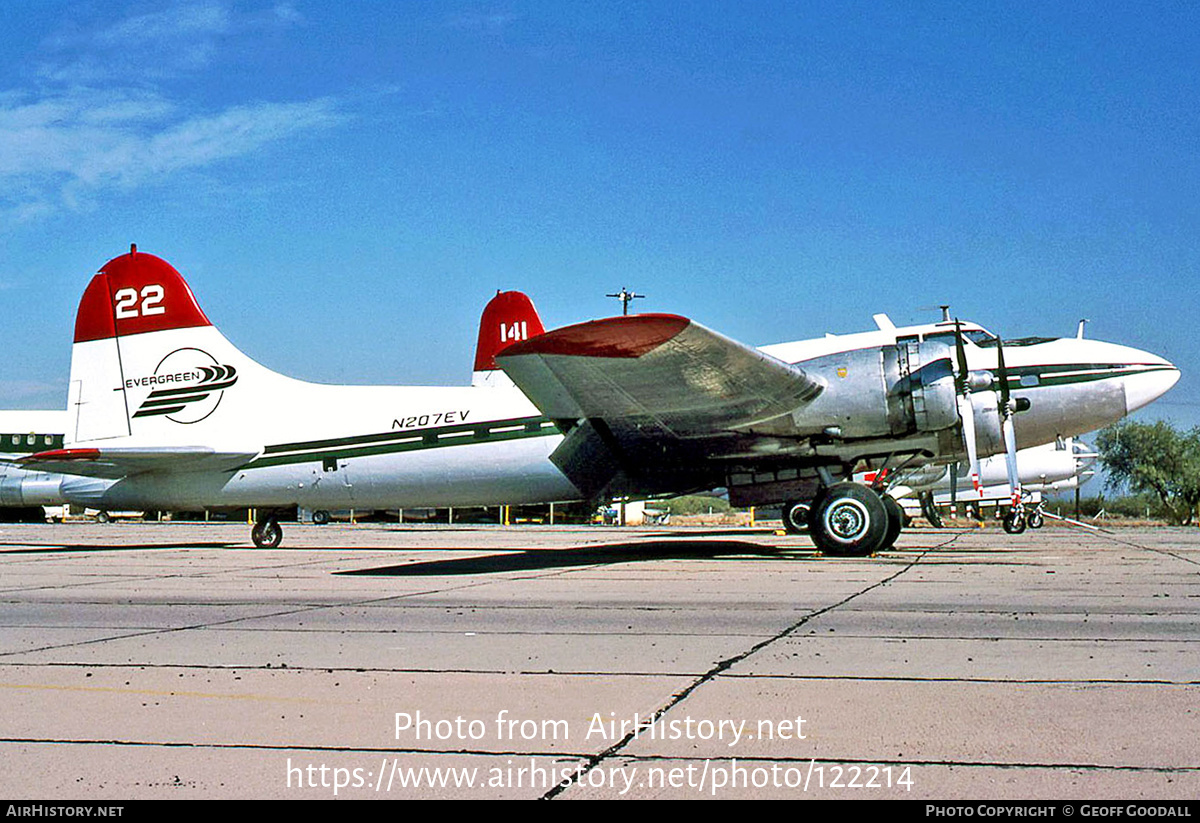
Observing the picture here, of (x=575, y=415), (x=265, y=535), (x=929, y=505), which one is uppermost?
(x=575, y=415)

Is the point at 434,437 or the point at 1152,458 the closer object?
the point at 434,437

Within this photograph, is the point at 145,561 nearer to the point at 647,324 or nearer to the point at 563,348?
the point at 563,348

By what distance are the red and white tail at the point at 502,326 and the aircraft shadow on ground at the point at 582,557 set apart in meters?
8.05

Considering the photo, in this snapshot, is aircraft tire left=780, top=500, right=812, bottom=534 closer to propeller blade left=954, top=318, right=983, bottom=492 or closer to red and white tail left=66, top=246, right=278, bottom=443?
propeller blade left=954, top=318, right=983, bottom=492

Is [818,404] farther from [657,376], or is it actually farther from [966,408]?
[657,376]

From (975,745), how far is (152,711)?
3.98 meters

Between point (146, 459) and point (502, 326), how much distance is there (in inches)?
468

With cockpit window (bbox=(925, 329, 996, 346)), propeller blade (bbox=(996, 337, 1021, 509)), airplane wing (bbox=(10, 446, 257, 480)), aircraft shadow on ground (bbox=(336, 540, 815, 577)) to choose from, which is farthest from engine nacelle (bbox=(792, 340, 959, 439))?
airplane wing (bbox=(10, 446, 257, 480))

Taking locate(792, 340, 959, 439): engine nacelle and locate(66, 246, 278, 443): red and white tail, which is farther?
locate(66, 246, 278, 443): red and white tail

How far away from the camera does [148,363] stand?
21.1 metres

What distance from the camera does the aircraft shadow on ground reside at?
602 inches

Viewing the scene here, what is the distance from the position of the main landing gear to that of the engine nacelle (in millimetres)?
921

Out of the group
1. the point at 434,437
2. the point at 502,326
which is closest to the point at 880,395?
the point at 434,437

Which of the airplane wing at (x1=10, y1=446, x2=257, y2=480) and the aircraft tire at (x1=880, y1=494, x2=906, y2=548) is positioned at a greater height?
the airplane wing at (x1=10, y1=446, x2=257, y2=480)
